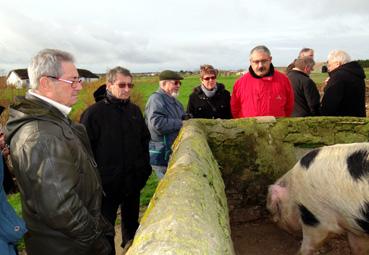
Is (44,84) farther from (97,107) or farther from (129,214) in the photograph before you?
(129,214)

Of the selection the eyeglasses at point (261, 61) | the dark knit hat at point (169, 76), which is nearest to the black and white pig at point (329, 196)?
the eyeglasses at point (261, 61)

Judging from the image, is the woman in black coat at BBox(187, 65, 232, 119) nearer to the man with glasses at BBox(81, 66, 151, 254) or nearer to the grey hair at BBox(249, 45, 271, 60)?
the grey hair at BBox(249, 45, 271, 60)

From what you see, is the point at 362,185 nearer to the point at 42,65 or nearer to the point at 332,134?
the point at 332,134

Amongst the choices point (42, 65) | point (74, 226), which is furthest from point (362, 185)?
point (42, 65)

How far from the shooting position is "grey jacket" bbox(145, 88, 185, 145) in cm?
507

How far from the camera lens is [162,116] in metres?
5.12

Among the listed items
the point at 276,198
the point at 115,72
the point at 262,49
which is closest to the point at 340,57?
the point at 262,49

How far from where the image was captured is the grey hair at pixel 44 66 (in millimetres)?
2492

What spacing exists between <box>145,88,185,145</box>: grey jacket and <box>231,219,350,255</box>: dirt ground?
1623 millimetres

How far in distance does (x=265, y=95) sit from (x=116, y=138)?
2.29 metres

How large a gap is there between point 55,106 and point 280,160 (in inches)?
143

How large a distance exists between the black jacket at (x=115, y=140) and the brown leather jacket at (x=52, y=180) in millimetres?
1373

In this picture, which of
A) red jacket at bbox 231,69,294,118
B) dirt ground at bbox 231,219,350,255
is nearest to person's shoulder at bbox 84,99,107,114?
red jacket at bbox 231,69,294,118

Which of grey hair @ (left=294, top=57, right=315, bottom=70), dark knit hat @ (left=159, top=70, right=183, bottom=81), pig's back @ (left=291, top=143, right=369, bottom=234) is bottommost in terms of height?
pig's back @ (left=291, top=143, right=369, bottom=234)
